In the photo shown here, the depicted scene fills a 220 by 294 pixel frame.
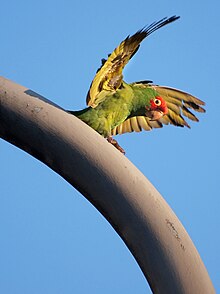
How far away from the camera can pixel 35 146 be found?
2.14m

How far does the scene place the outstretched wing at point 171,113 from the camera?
4.19m

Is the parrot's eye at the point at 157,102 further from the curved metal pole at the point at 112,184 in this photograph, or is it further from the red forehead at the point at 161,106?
the curved metal pole at the point at 112,184

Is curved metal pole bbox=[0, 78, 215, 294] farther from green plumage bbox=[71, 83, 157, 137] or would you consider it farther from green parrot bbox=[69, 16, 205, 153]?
green plumage bbox=[71, 83, 157, 137]

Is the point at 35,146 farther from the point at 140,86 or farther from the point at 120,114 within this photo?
the point at 140,86

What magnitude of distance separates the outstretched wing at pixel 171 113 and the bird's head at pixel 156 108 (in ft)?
0.14

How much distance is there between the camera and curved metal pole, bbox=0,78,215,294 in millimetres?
2023

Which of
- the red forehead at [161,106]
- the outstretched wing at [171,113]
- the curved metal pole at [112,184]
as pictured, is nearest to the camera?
the curved metal pole at [112,184]

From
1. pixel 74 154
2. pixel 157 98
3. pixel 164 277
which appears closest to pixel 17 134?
pixel 74 154

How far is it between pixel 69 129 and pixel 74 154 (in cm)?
10

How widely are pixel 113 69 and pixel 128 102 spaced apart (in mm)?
493

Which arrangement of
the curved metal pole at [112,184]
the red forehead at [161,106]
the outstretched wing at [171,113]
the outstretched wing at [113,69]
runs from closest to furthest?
the curved metal pole at [112,184] → the outstretched wing at [113,69] → the outstretched wing at [171,113] → the red forehead at [161,106]

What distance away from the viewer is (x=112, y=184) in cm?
210

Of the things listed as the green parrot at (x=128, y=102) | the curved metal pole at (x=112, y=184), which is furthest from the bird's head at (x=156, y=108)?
the curved metal pole at (x=112, y=184)

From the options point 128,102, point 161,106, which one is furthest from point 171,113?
point 128,102
